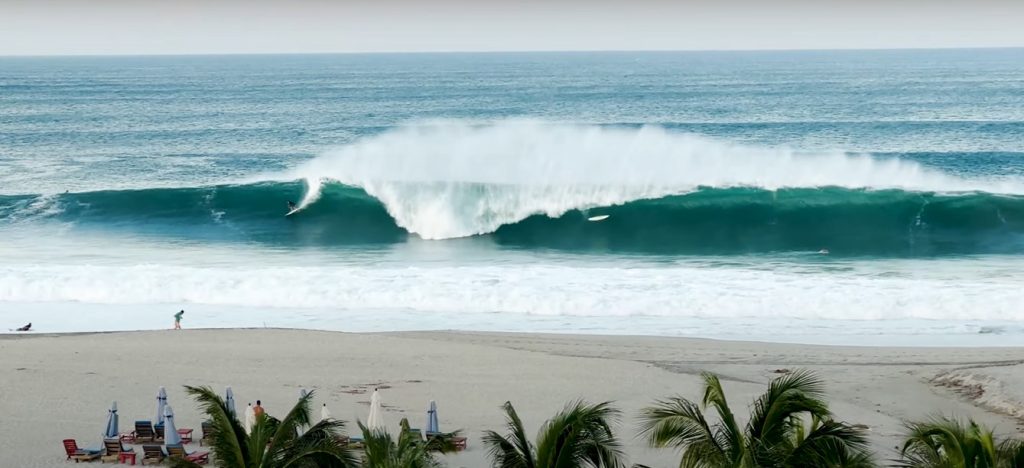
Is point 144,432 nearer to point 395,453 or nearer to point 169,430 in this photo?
point 169,430

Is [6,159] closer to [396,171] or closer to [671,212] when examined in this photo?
[396,171]

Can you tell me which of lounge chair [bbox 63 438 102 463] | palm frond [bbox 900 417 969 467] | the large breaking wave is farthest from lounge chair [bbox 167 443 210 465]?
the large breaking wave

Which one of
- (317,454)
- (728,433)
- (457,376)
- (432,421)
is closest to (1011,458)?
(728,433)

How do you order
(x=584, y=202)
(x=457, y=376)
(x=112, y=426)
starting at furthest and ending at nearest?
(x=584, y=202)
(x=457, y=376)
(x=112, y=426)

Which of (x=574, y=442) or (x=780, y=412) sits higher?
(x=780, y=412)

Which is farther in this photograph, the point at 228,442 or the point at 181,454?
the point at 181,454

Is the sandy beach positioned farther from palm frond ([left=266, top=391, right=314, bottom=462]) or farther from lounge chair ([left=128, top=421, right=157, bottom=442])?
palm frond ([left=266, top=391, right=314, bottom=462])
